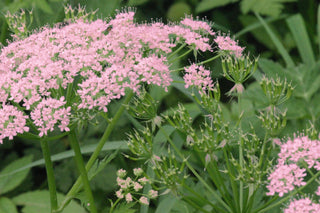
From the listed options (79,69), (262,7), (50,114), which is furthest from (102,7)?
(262,7)

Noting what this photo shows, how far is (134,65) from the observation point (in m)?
2.60

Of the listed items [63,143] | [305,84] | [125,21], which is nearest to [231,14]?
[305,84]

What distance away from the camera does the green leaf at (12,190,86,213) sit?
11.6 ft

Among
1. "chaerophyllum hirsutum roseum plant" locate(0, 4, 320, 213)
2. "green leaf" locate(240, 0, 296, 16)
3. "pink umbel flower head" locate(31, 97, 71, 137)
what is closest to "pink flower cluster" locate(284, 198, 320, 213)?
"chaerophyllum hirsutum roseum plant" locate(0, 4, 320, 213)

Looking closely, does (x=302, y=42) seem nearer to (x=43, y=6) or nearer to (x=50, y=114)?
(x=43, y=6)

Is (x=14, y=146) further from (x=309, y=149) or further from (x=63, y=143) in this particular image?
(x=309, y=149)

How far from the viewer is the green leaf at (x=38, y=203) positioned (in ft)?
11.6

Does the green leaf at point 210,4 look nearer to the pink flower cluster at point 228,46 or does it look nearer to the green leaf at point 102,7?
the green leaf at point 102,7

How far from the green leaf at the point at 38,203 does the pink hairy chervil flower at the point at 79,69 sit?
1072 mm

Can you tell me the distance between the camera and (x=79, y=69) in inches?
101

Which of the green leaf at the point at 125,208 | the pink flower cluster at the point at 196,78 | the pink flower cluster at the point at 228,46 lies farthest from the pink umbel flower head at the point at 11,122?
the pink flower cluster at the point at 228,46

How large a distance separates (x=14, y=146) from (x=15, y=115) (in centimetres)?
208

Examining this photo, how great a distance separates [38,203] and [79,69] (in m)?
→ 1.45

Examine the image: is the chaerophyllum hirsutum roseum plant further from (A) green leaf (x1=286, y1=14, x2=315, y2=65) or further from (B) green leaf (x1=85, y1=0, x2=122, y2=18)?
(A) green leaf (x1=286, y1=14, x2=315, y2=65)
